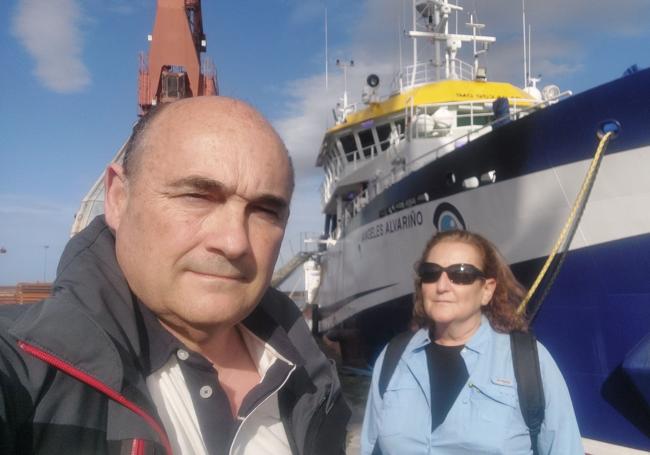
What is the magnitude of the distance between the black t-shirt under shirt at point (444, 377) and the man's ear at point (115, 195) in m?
1.77

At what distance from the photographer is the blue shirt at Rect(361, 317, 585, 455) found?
223 cm

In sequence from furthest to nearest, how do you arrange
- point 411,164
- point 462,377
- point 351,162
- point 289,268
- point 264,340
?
1. point 289,268
2. point 351,162
3. point 411,164
4. point 462,377
5. point 264,340

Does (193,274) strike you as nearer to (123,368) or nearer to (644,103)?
(123,368)

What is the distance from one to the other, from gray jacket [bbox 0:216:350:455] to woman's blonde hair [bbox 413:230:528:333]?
2.03 m

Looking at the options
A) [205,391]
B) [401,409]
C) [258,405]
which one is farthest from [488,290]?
[205,391]

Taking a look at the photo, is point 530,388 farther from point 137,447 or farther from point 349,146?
point 349,146

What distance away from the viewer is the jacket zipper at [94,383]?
0.89 metres

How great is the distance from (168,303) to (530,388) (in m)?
1.78

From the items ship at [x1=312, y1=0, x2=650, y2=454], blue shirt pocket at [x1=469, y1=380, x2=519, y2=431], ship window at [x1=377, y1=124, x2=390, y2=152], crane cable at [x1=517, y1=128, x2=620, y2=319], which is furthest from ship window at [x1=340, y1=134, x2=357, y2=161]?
blue shirt pocket at [x1=469, y1=380, x2=519, y2=431]

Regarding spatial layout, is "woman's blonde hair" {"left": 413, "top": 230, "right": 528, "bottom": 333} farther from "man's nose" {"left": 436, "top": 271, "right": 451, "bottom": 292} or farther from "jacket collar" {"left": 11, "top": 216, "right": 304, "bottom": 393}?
"jacket collar" {"left": 11, "top": 216, "right": 304, "bottom": 393}

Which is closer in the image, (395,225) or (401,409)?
(401,409)

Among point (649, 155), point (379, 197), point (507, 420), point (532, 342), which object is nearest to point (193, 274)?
point (507, 420)

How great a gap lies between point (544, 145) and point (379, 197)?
371 cm

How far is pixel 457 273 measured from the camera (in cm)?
274
